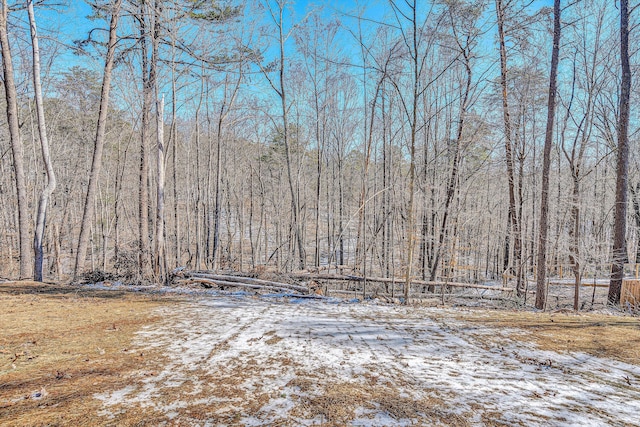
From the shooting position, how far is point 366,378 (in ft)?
8.71

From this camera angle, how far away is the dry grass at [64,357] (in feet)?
6.14

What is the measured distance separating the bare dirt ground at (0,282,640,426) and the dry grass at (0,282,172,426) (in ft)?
0.04

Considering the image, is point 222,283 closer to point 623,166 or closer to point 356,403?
point 356,403

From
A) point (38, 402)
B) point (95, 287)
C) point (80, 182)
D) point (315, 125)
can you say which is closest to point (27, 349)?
point (38, 402)

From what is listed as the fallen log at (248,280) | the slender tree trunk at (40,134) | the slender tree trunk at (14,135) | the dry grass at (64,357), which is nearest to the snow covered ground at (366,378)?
the dry grass at (64,357)

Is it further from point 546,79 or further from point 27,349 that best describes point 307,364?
point 546,79

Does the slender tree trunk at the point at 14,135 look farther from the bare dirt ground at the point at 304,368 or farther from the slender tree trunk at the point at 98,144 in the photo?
the bare dirt ground at the point at 304,368

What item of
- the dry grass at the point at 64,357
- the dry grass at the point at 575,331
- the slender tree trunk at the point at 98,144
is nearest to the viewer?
the dry grass at the point at 64,357

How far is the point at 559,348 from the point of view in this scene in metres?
3.62

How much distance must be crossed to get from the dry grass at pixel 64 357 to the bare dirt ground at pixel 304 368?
0.01 meters

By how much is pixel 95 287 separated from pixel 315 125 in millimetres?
12309

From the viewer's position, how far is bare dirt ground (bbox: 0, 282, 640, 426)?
200 cm

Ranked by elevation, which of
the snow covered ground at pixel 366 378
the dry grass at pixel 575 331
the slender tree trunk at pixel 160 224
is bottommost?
the dry grass at pixel 575 331

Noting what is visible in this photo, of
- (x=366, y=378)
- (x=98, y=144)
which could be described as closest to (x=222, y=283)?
(x=98, y=144)
